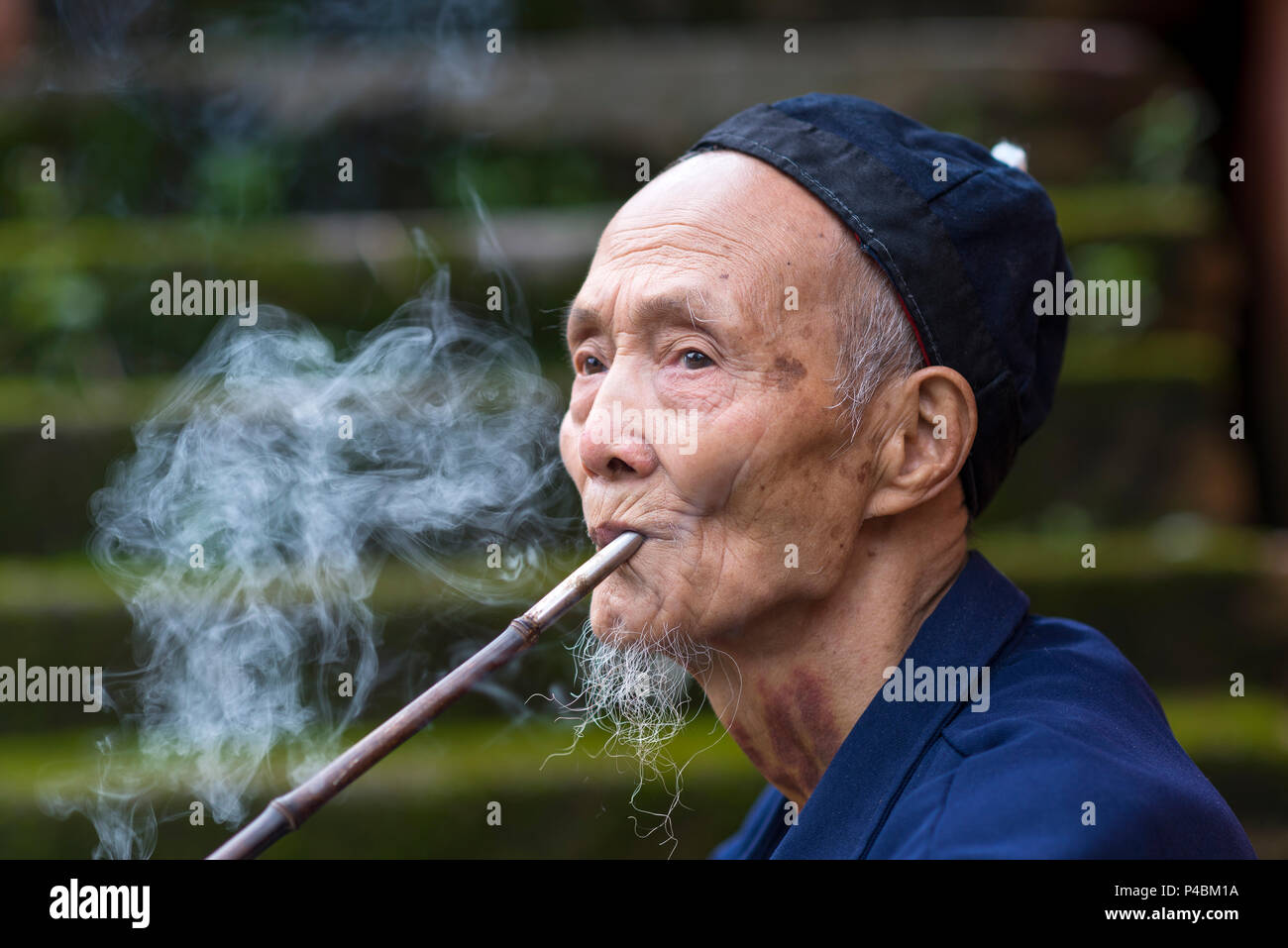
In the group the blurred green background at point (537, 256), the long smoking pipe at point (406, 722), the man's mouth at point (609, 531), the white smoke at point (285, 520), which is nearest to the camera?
the long smoking pipe at point (406, 722)

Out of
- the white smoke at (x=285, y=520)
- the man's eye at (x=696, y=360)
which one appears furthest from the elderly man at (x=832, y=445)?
the white smoke at (x=285, y=520)

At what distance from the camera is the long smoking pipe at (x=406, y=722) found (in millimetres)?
1591

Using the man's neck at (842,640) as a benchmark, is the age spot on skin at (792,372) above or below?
above

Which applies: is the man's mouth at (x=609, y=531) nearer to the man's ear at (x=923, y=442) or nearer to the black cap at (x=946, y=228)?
the man's ear at (x=923, y=442)

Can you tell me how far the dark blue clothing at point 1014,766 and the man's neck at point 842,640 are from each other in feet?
0.19

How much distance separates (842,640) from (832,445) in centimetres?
38

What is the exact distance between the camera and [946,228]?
2.06 meters

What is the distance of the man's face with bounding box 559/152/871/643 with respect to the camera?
79.2 inches

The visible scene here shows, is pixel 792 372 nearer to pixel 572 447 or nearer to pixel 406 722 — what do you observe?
pixel 572 447

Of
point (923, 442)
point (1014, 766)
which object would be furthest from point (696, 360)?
point (1014, 766)

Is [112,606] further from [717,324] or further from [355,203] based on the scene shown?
[717,324]

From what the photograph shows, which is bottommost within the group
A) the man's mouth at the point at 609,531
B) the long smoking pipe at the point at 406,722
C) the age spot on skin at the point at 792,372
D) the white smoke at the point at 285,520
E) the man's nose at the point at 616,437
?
the white smoke at the point at 285,520

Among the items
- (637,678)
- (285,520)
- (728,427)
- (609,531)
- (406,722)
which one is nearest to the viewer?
(406,722)

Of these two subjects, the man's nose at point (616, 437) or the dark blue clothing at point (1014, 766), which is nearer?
the dark blue clothing at point (1014, 766)
